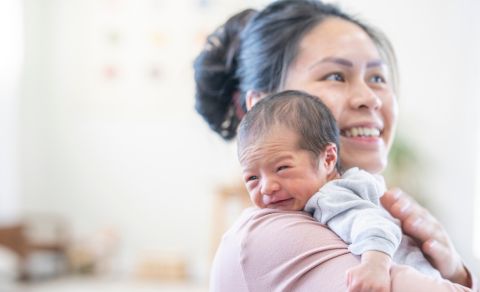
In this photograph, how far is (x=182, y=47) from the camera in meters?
5.66

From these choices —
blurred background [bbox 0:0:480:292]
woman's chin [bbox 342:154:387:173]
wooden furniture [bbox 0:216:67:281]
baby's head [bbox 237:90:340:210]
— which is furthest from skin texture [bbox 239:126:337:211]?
wooden furniture [bbox 0:216:67:281]

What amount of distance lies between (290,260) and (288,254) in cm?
1

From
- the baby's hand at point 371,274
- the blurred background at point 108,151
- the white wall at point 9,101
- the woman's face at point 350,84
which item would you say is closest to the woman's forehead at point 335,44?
the woman's face at point 350,84

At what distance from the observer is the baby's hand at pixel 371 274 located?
2.84ft

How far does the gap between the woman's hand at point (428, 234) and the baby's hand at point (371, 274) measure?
348 millimetres

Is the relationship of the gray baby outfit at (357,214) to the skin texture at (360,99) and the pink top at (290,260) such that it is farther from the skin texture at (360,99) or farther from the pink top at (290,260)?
the skin texture at (360,99)

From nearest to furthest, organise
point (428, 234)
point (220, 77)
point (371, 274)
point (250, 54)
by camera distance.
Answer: point (371, 274) < point (428, 234) < point (250, 54) < point (220, 77)

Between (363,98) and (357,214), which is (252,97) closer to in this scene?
(363,98)

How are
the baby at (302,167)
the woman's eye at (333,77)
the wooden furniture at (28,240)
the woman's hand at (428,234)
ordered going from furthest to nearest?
the wooden furniture at (28,240), the woman's eye at (333,77), the woman's hand at (428,234), the baby at (302,167)

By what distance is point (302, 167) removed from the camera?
104 cm

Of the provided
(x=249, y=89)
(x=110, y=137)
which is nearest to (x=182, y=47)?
(x=110, y=137)

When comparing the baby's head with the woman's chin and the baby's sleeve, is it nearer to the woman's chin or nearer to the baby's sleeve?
the baby's sleeve

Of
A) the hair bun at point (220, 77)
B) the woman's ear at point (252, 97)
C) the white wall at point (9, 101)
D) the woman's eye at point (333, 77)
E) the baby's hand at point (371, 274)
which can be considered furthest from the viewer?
the white wall at point (9, 101)

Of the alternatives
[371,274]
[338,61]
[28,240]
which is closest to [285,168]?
[371,274]
